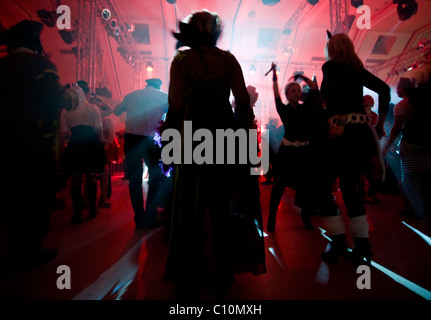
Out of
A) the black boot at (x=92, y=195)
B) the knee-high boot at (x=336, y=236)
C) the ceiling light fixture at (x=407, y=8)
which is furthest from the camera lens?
the ceiling light fixture at (x=407, y=8)

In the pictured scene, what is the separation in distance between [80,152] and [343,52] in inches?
120

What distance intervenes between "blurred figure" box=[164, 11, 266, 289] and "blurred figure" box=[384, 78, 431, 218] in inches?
68.6

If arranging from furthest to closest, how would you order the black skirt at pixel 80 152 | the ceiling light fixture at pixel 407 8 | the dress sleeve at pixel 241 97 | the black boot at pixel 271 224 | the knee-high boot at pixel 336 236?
1. the ceiling light fixture at pixel 407 8
2. the black skirt at pixel 80 152
3. the black boot at pixel 271 224
4. the knee-high boot at pixel 336 236
5. the dress sleeve at pixel 241 97

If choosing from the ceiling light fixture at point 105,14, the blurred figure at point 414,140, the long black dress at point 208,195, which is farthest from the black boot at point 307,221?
the ceiling light fixture at point 105,14

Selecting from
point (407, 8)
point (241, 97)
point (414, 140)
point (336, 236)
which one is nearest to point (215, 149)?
point (241, 97)

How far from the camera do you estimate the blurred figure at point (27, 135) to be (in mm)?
1461

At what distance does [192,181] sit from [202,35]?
99 centimetres

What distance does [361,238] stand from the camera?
1.48 meters

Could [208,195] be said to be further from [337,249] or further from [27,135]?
[27,135]

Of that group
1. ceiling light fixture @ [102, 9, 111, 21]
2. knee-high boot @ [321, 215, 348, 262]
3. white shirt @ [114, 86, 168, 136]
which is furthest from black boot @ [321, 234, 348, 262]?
ceiling light fixture @ [102, 9, 111, 21]

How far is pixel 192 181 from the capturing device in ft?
4.10

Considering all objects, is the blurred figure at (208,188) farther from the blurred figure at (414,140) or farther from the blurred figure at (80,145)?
the blurred figure at (80,145)

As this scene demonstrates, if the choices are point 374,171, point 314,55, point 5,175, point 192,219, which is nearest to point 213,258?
point 192,219

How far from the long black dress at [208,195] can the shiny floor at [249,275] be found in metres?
0.17
